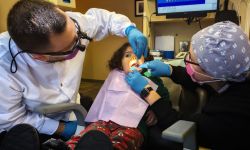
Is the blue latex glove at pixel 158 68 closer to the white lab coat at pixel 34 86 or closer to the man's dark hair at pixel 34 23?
the white lab coat at pixel 34 86

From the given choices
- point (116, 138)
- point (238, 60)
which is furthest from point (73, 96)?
point (238, 60)

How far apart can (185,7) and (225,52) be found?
4.50ft

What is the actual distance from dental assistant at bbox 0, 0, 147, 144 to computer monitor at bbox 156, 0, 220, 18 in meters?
0.89

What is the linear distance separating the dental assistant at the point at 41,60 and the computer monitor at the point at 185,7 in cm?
89

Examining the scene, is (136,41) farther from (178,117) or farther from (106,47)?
(106,47)

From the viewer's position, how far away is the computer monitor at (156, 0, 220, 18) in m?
2.07

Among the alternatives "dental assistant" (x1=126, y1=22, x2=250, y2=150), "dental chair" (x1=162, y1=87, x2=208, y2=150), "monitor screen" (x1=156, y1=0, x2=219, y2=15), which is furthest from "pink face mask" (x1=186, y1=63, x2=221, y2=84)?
"monitor screen" (x1=156, y1=0, x2=219, y2=15)

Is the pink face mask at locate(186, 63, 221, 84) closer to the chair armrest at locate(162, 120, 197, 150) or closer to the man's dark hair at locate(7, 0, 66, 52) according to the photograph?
the chair armrest at locate(162, 120, 197, 150)

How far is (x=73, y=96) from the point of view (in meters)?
Answer: 1.37

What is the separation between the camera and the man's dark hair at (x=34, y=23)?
932mm

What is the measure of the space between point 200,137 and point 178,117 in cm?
18

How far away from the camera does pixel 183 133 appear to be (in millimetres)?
802

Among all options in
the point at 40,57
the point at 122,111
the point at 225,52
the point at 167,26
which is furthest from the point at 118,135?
the point at 167,26

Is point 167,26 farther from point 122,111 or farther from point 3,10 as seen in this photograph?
point 3,10
